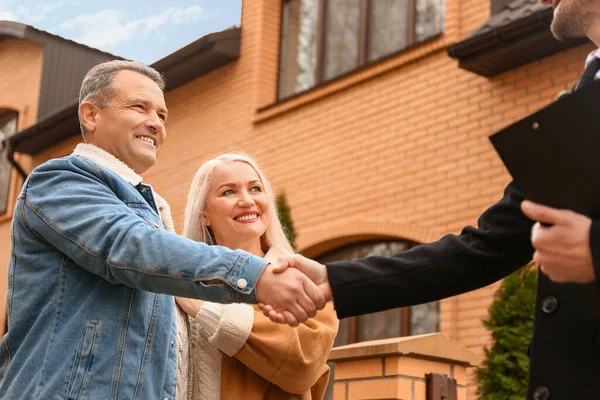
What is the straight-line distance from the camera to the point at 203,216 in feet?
12.9

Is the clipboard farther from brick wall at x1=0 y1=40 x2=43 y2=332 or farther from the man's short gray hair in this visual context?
brick wall at x1=0 y1=40 x2=43 y2=332

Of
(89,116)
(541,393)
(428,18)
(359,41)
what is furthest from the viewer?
(359,41)

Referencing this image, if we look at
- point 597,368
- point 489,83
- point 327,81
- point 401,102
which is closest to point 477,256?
point 597,368

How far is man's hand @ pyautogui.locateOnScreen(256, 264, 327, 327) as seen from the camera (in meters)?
2.94

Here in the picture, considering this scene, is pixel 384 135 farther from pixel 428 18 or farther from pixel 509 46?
pixel 509 46

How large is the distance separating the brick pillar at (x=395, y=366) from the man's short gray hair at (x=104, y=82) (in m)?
1.80

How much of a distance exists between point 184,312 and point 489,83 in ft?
18.8

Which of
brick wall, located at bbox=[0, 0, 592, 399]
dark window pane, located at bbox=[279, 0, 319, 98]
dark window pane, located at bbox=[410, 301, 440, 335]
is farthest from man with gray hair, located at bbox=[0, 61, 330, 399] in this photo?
dark window pane, located at bbox=[279, 0, 319, 98]

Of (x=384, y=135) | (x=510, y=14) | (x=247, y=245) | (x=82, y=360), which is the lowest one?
(x=82, y=360)

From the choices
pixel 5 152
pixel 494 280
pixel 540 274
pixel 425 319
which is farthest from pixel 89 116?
pixel 5 152

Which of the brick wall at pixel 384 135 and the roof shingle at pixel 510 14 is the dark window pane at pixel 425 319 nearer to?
the brick wall at pixel 384 135

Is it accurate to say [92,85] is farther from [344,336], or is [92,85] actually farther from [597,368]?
[344,336]

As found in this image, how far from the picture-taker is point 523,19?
7.75 metres

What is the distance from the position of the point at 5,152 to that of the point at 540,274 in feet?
49.9
